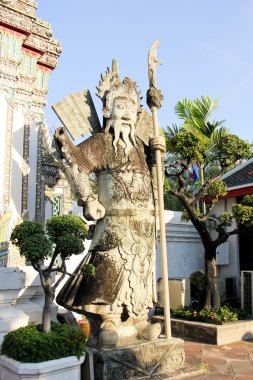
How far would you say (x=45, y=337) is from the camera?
3312 mm

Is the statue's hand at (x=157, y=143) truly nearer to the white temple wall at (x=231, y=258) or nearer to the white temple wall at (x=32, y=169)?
the white temple wall at (x=32, y=169)

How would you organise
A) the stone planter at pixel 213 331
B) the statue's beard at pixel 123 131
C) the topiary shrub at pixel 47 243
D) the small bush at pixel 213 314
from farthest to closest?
the small bush at pixel 213 314 < the stone planter at pixel 213 331 < the statue's beard at pixel 123 131 < the topiary shrub at pixel 47 243

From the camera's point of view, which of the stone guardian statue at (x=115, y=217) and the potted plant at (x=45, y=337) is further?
the stone guardian statue at (x=115, y=217)

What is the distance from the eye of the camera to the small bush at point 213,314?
24.7 feet

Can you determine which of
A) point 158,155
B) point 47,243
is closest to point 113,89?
point 158,155

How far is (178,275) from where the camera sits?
1026 centimetres

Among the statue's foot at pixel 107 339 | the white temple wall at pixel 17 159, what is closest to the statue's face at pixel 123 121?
the statue's foot at pixel 107 339

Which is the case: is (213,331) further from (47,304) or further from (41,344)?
(41,344)

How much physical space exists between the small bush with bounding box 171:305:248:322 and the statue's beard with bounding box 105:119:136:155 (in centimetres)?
429

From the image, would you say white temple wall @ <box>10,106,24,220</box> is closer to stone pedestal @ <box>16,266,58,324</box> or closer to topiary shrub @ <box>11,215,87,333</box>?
stone pedestal @ <box>16,266,58,324</box>

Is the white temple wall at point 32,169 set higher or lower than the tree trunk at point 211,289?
higher

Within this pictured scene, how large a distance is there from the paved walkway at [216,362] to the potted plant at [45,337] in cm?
133

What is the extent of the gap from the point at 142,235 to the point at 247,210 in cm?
364

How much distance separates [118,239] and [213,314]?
158 inches
